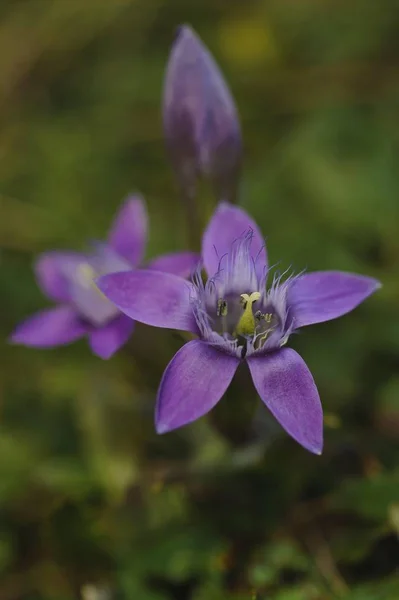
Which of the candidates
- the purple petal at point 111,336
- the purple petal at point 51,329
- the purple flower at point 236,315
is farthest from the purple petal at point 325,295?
the purple petal at point 51,329

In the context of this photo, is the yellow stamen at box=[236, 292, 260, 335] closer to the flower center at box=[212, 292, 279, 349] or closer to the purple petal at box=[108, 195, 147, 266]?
the flower center at box=[212, 292, 279, 349]

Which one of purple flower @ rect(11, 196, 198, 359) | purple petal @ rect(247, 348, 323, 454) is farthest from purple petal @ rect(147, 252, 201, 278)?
purple petal @ rect(247, 348, 323, 454)

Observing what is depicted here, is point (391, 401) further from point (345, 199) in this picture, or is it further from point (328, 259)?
point (345, 199)

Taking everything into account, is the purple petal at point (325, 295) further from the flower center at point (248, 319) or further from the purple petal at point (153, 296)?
the purple petal at point (153, 296)

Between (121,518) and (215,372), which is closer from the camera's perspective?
(215,372)

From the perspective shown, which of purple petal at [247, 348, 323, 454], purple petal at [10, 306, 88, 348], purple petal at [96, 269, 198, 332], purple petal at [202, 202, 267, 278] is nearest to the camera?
purple petal at [247, 348, 323, 454]

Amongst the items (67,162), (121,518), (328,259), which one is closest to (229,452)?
(121,518)
